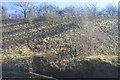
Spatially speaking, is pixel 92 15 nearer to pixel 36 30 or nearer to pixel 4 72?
pixel 36 30

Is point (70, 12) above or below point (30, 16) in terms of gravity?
A: above

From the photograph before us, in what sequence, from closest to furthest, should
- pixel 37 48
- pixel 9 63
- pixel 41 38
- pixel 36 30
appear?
pixel 9 63 → pixel 37 48 → pixel 41 38 → pixel 36 30

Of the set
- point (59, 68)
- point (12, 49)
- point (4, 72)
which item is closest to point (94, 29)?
point (59, 68)

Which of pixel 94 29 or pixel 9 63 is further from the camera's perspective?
pixel 94 29

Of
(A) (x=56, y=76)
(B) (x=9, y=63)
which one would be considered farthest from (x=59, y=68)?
(B) (x=9, y=63)

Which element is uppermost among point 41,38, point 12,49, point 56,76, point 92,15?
point 92,15

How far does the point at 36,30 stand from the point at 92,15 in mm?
4290

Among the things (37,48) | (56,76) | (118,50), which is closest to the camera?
(56,76)

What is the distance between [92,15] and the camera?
12.1 metres

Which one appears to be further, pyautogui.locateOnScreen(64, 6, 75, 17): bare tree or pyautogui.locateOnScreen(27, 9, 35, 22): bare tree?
pyautogui.locateOnScreen(27, 9, 35, 22): bare tree

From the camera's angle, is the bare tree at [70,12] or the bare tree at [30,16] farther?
the bare tree at [30,16]

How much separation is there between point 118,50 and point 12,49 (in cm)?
624

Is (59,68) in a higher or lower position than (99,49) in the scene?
lower

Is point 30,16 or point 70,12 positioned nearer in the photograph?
point 70,12
